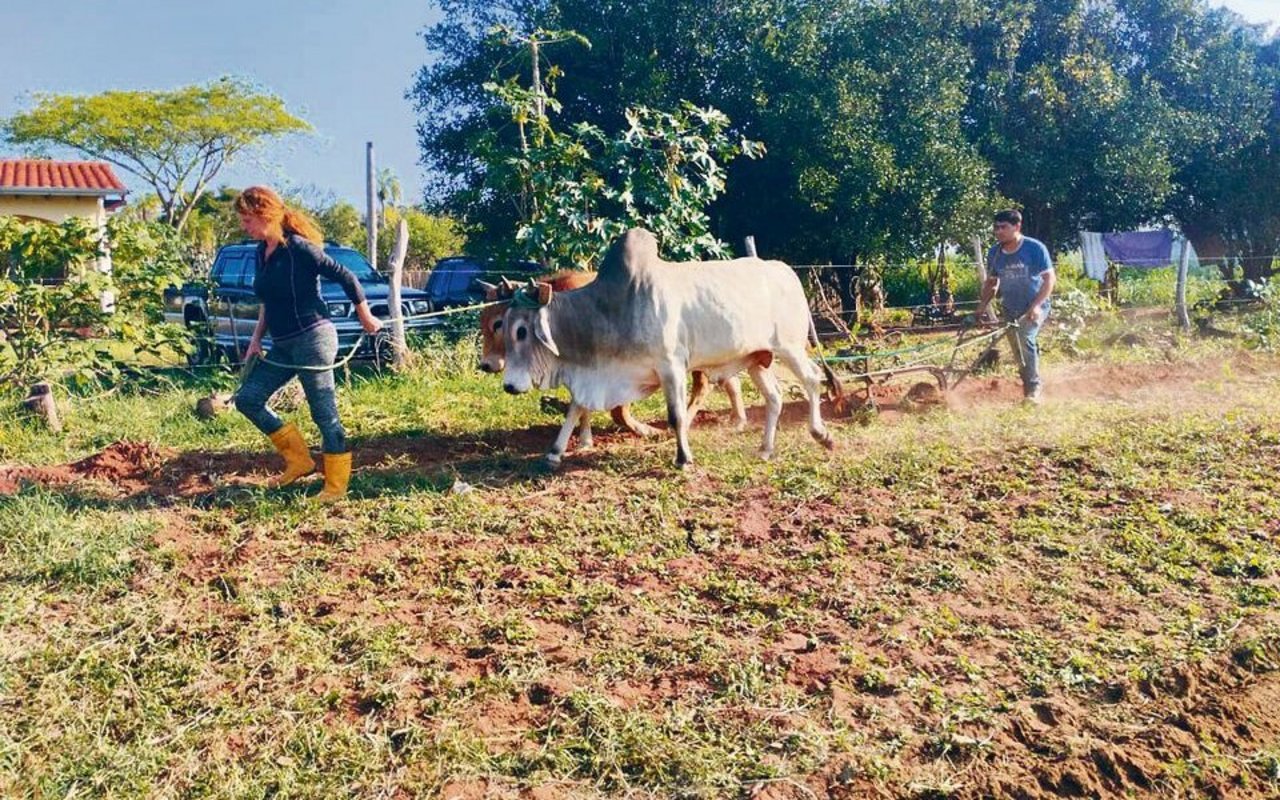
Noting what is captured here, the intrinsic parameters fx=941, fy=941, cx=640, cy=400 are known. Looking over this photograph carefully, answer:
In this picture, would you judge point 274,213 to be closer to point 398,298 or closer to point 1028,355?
point 398,298

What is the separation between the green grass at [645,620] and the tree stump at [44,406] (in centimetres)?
57

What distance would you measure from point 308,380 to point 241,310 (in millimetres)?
5673

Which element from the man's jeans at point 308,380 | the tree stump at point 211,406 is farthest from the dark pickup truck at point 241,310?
the man's jeans at point 308,380

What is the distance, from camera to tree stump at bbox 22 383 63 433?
7309mm

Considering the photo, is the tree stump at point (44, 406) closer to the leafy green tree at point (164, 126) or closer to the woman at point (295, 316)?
the woman at point (295, 316)

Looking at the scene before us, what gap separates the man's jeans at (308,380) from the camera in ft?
17.6

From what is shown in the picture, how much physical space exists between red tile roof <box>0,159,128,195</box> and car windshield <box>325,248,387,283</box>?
42.8 ft

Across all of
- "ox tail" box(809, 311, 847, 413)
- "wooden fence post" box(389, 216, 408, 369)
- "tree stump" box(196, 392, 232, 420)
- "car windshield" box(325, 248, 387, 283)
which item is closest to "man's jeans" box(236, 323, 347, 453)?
"tree stump" box(196, 392, 232, 420)

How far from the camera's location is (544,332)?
20.5 ft

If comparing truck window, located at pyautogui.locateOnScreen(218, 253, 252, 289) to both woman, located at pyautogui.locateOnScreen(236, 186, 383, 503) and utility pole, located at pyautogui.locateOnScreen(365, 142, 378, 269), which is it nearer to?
utility pole, located at pyautogui.locateOnScreen(365, 142, 378, 269)

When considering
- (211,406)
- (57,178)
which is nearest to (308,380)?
(211,406)

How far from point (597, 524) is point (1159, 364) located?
7.96 metres

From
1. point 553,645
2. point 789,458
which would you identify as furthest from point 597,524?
point 789,458

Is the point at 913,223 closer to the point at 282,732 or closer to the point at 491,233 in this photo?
the point at 491,233
